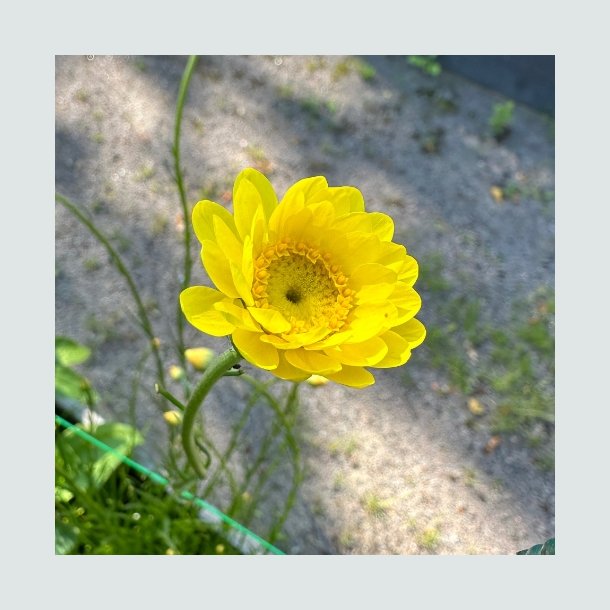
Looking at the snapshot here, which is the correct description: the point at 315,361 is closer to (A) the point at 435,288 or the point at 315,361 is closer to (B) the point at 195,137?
(A) the point at 435,288

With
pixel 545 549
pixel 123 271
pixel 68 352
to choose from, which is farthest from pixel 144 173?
pixel 545 549

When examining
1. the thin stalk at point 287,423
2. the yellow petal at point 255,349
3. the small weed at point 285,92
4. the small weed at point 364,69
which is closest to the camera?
the yellow petal at point 255,349

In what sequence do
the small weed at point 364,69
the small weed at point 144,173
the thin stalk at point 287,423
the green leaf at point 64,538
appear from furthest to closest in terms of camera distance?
the small weed at point 364,69, the small weed at point 144,173, the green leaf at point 64,538, the thin stalk at point 287,423

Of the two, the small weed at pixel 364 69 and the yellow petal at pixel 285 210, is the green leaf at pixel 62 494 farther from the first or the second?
the small weed at pixel 364 69

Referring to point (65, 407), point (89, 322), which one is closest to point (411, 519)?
point (65, 407)

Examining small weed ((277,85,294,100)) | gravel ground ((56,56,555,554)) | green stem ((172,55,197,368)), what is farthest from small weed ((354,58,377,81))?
green stem ((172,55,197,368))

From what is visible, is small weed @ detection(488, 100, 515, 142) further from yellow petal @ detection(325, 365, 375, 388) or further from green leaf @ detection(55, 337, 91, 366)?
yellow petal @ detection(325, 365, 375, 388)

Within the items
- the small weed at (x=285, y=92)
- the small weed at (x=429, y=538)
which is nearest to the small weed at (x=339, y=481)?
the small weed at (x=429, y=538)
